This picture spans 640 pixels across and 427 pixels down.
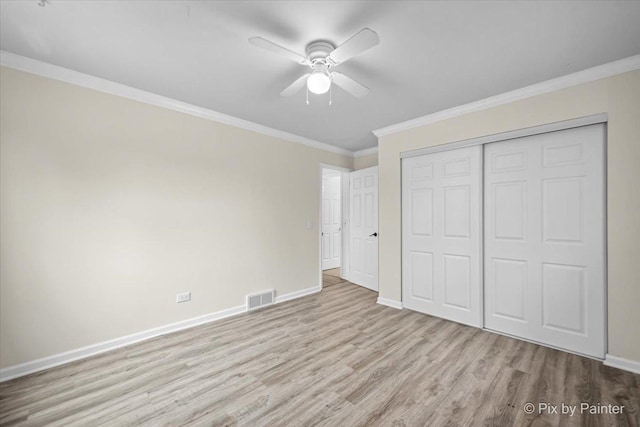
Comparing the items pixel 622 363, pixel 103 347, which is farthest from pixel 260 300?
pixel 622 363

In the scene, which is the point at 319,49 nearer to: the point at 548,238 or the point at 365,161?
the point at 548,238

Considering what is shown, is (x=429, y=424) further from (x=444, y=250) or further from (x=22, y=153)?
(x=22, y=153)

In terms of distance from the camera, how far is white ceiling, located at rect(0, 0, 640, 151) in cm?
165

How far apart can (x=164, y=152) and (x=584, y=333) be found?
4594 mm

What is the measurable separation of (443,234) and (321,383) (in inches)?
90.6

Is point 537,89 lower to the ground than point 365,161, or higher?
higher

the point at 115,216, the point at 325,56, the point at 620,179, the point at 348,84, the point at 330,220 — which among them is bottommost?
the point at 330,220

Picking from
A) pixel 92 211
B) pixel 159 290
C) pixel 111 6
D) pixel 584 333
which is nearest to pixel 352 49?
pixel 111 6

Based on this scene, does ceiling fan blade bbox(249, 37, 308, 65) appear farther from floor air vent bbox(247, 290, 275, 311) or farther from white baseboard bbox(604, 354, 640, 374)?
white baseboard bbox(604, 354, 640, 374)

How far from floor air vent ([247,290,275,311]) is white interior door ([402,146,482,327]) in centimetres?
193

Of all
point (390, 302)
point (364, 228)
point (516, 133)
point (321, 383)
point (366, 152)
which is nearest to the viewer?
point (321, 383)

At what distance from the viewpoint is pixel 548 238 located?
2.61m

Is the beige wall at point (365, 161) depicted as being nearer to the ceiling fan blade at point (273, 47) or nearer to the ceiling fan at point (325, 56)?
the ceiling fan at point (325, 56)

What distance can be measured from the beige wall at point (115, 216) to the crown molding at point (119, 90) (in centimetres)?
6
